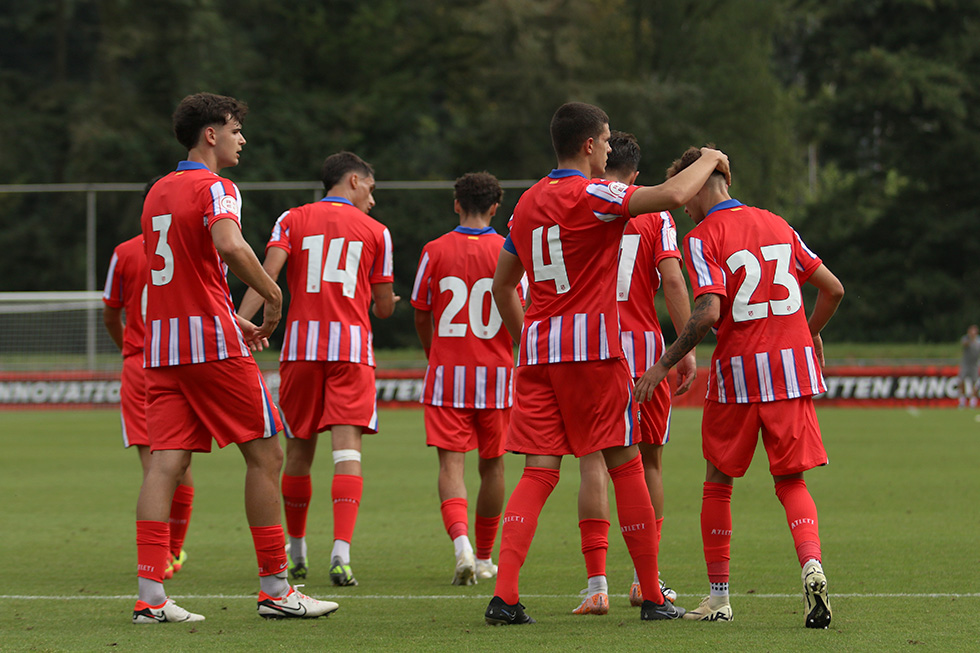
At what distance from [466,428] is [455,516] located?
0.53m

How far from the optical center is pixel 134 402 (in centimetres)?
698

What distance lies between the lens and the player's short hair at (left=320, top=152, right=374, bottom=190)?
7020 millimetres

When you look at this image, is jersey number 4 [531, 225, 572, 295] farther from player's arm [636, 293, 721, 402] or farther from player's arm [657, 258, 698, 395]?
player's arm [657, 258, 698, 395]

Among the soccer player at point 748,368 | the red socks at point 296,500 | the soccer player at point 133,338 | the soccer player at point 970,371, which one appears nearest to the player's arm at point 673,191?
the soccer player at point 748,368

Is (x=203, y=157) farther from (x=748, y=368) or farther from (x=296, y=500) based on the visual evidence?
(x=748, y=368)

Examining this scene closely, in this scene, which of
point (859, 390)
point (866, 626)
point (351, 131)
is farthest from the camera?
point (351, 131)

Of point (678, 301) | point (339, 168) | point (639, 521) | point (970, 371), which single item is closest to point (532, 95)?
point (970, 371)

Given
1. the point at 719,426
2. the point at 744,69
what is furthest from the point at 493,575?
the point at 744,69

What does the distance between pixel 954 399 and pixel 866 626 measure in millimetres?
21718

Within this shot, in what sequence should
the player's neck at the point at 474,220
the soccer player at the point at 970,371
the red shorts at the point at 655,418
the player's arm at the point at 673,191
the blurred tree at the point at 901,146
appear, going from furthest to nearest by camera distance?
the blurred tree at the point at 901,146
the soccer player at the point at 970,371
the player's neck at the point at 474,220
the red shorts at the point at 655,418
the player's arm at the point at 673,191

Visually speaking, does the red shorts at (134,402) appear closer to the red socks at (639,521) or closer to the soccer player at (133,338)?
the soccer player at (133,338)

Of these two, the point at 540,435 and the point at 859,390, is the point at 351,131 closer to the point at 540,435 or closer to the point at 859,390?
the point at 859,390

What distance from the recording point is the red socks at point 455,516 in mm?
6801

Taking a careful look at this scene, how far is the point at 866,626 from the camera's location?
16.2 ft
